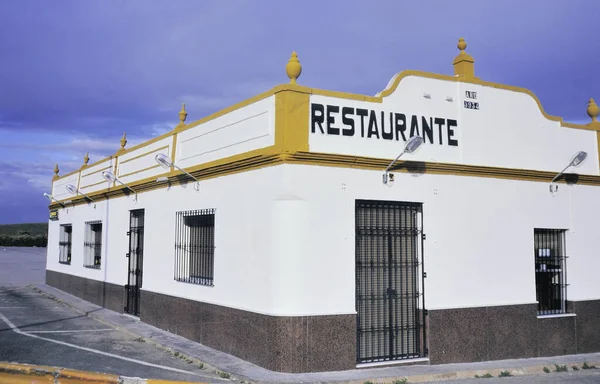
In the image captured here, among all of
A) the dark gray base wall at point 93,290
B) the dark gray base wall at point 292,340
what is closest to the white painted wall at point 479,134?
the dark gray base wall at point 292,340

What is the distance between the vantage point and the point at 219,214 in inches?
412

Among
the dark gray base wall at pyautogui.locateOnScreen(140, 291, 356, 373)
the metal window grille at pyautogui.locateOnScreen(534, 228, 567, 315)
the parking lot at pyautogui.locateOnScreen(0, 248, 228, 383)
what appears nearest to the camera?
the dark gray base wall at pyautogui.locateOnScreen(140, 291, 356, 373)

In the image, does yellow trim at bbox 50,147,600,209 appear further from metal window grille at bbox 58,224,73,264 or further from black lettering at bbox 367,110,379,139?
metal window grille at bbox 58,224,73,264

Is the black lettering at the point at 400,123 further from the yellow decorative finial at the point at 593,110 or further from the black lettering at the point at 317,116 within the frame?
the yellow decorative finial at the point at 593,110

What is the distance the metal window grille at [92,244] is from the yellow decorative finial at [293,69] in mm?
10681

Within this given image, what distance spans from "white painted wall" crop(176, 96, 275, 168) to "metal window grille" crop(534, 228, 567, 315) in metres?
5.82

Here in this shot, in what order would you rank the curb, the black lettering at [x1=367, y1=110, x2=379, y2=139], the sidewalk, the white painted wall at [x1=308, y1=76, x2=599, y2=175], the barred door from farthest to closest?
the black lettering at [x1=367, y1=110, x2=379, y2=139] < the white painted wall at [x1=308, y1=76, x2=599, y2=175] < the barred door < the sidewalk < the curb

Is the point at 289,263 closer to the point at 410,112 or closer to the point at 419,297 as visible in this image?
the point at 419,297

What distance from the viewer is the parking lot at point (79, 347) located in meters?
8.78

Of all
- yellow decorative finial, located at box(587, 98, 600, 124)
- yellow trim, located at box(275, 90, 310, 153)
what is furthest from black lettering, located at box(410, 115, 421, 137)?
yellow decorative finial, located at box(587, 98, 600, 124)

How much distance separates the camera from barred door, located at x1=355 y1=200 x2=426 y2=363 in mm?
9414

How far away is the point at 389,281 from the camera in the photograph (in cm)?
969

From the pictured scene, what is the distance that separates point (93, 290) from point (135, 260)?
3249mm

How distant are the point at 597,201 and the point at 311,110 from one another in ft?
22.4
